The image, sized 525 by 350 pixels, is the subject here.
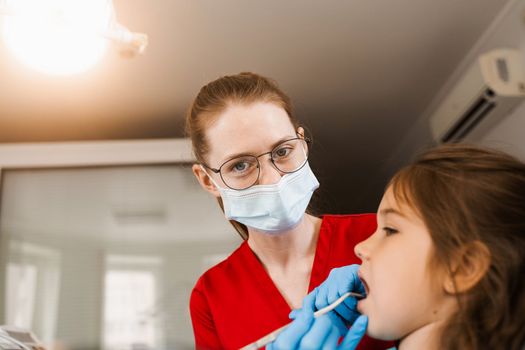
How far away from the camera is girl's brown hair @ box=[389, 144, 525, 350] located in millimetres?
898

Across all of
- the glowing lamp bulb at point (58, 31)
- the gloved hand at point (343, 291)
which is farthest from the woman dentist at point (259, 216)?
the glowing lamp bulb at point (58, 31)

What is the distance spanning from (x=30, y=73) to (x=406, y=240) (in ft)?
6.06

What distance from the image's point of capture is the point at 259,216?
1.29 m

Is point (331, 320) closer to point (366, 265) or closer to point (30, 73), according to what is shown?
point (366, 265)

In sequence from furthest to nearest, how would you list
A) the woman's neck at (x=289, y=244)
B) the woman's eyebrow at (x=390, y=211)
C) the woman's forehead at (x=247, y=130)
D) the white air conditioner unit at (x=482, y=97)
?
the white air conditioner unit at (x=482, y=97), the woman's neck at (x=289, y=244), the woman's forehead at (x=247, y=130), the woman's eyebrow at (x=390, y=211)

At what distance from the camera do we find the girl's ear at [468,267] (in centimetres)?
91

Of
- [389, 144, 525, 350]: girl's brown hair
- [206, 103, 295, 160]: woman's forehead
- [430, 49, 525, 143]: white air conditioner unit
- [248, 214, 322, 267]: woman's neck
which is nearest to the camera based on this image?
[389, 144, 525, 350]: girl's brown hair

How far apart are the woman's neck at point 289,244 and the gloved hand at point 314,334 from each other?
0.36m

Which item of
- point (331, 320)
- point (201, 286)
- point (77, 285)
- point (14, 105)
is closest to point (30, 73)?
point (14, 105)

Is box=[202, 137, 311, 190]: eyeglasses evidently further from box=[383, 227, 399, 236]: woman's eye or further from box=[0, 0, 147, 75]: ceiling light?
box=[0, 0, 147, 75]: ceiling light

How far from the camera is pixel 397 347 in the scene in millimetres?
1022

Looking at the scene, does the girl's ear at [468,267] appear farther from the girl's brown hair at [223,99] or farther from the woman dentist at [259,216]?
the girl's brown hair at [223,99]

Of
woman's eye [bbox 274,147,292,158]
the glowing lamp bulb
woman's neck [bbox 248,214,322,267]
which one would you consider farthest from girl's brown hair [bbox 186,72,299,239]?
the glowing lamp bulb

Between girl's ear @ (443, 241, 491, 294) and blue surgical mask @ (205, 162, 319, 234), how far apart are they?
1.42 ft
